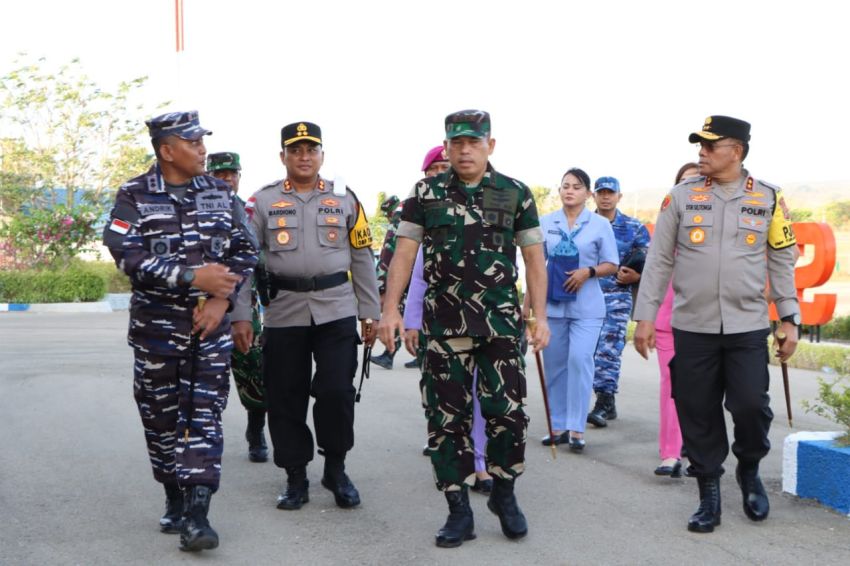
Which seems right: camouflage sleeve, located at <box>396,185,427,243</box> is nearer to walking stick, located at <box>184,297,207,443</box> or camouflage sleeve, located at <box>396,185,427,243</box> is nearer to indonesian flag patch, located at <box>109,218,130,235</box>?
walking stick, located at <box>184,297,207,443</box>

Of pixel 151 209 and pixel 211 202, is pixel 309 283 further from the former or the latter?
pixel 151 209

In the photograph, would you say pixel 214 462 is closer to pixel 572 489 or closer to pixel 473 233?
pixel 473 233

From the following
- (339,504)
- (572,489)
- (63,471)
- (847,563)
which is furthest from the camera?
(63,471)

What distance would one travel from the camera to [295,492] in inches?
227

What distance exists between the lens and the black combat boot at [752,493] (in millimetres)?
5359

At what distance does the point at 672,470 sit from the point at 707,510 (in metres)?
1.23

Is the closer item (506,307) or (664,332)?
(506,307)

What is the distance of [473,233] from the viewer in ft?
16.8

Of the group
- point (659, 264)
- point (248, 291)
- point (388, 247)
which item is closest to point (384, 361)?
point (388, 247)

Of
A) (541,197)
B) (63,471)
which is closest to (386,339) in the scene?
(63,471)

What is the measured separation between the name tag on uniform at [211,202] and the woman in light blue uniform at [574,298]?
10.2 ft

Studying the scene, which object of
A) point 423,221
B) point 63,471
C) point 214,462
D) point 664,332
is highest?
point 423,221

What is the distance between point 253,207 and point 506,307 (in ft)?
5.67

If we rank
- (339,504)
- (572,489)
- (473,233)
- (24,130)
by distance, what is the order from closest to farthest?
(473,233), (339,504), (572,489), (24,130)
